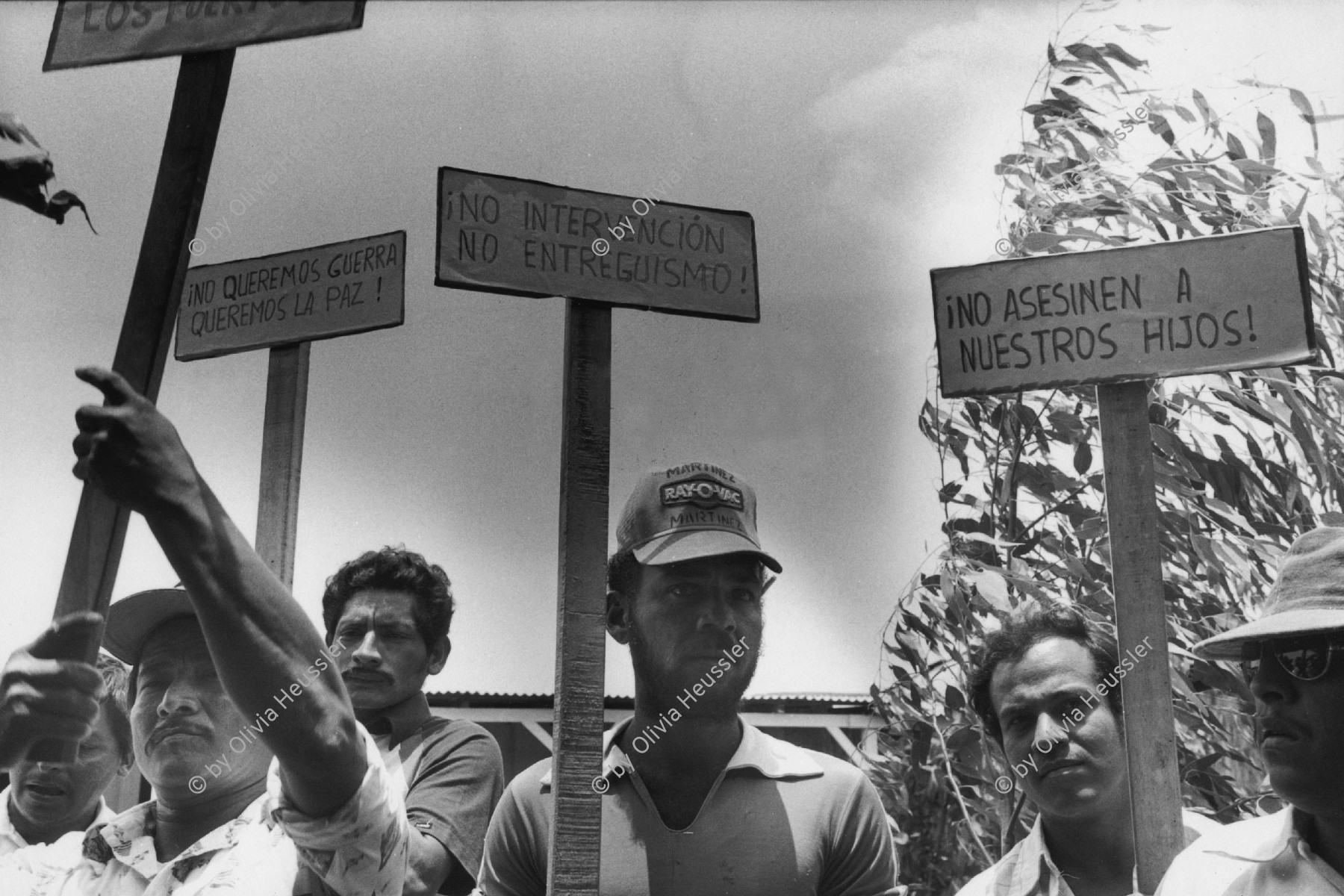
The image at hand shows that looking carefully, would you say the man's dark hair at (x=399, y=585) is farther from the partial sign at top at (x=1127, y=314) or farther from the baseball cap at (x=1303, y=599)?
the baseball cap at (x=1303, y=599)

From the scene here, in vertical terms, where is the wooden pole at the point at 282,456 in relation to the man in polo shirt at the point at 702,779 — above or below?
above

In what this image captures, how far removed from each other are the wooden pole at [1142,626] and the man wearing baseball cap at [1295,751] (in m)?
0.09

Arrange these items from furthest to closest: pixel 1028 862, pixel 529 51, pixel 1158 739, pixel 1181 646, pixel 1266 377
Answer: pixel 529 51
pixel 1181 646
pixel 1266 377
pixel 1028 862
pixel 1158 739

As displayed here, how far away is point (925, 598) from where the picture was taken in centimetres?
376

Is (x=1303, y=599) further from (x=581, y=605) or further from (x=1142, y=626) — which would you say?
(x=581, y=605)

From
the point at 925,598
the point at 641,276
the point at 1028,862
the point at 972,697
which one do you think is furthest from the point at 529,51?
the point at 1028,862

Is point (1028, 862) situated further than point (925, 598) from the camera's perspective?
No

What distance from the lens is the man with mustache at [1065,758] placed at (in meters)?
2.43

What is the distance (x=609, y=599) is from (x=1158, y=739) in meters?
0.99

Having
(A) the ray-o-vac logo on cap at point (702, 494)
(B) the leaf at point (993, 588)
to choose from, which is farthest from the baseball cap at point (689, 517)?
(B) the leaf at point (993, 588)

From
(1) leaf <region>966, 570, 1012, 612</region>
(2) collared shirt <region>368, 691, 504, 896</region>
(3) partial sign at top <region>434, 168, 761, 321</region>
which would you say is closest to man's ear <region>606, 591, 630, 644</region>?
(2) collared shirt <region>368, 691, 504, 896</region>

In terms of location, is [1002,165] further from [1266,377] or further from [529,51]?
[529,51]

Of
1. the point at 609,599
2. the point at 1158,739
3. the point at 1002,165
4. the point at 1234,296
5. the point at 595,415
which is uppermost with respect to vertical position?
the point at 1002,165

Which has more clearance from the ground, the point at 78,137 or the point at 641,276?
the point at 78,137
